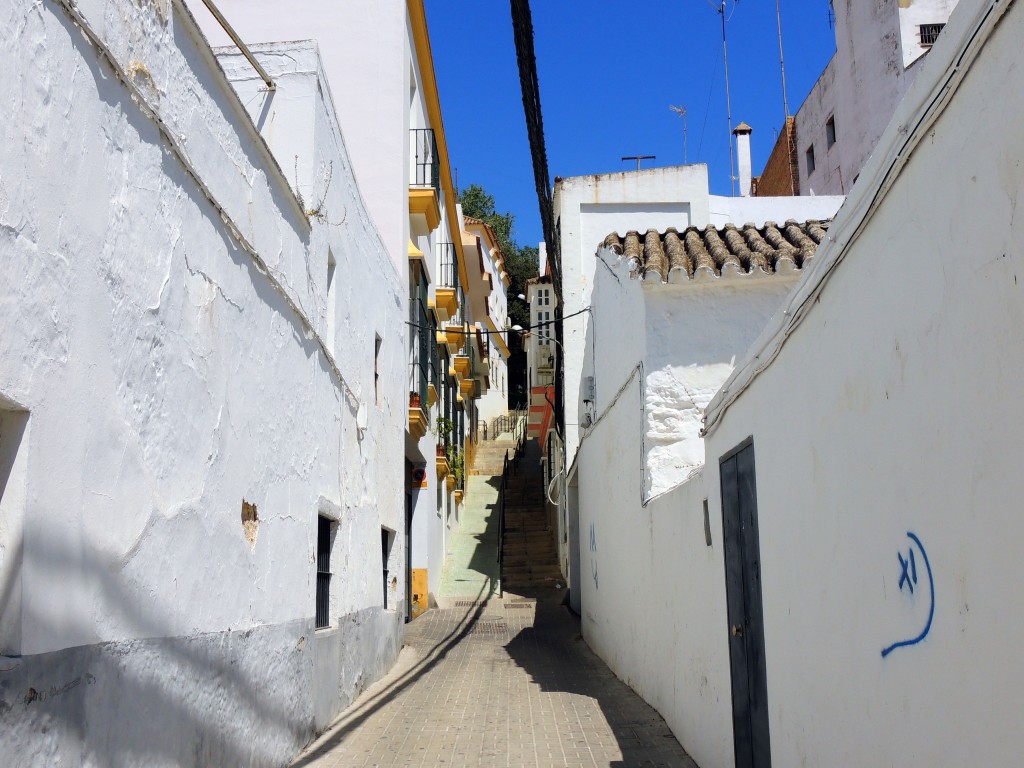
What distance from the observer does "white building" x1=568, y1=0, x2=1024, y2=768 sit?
8.95 ft

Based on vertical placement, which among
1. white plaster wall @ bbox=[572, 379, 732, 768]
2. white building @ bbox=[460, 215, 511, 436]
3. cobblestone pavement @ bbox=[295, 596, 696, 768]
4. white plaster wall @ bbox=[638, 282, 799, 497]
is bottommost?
cobblestone pavement @ bbox=[295, 596, 696, 768]

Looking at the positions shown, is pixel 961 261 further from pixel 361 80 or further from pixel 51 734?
pixel 361 80

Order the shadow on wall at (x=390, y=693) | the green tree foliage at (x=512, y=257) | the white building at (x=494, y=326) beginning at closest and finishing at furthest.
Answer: the shadow on wall at (x=390, y=693) < the white building at (x=494, y=326) < the green tree foliage at (x=512, y=257)

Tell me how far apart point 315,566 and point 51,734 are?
4.59 metres

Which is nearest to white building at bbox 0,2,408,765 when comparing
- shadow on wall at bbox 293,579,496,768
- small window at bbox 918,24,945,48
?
shadow on wall at bbox 293,579,496,768

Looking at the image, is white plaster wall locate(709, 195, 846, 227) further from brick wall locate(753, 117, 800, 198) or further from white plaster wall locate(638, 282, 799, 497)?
white plaster wall locate(638, 282, 799, 497)

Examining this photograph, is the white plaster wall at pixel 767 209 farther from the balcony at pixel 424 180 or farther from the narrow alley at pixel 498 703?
the narrow alley at pixel 498 703

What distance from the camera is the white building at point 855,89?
74.4 ft

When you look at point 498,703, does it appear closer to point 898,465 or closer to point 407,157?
point 898,465

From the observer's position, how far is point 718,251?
417 inches

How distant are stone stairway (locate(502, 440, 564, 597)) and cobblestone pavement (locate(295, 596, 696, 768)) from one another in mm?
5289

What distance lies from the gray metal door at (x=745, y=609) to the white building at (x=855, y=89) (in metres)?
16.0

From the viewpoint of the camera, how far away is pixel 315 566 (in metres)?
8.43

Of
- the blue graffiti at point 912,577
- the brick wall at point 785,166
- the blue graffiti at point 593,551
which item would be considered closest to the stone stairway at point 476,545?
the blue graffiti at point 593,551
